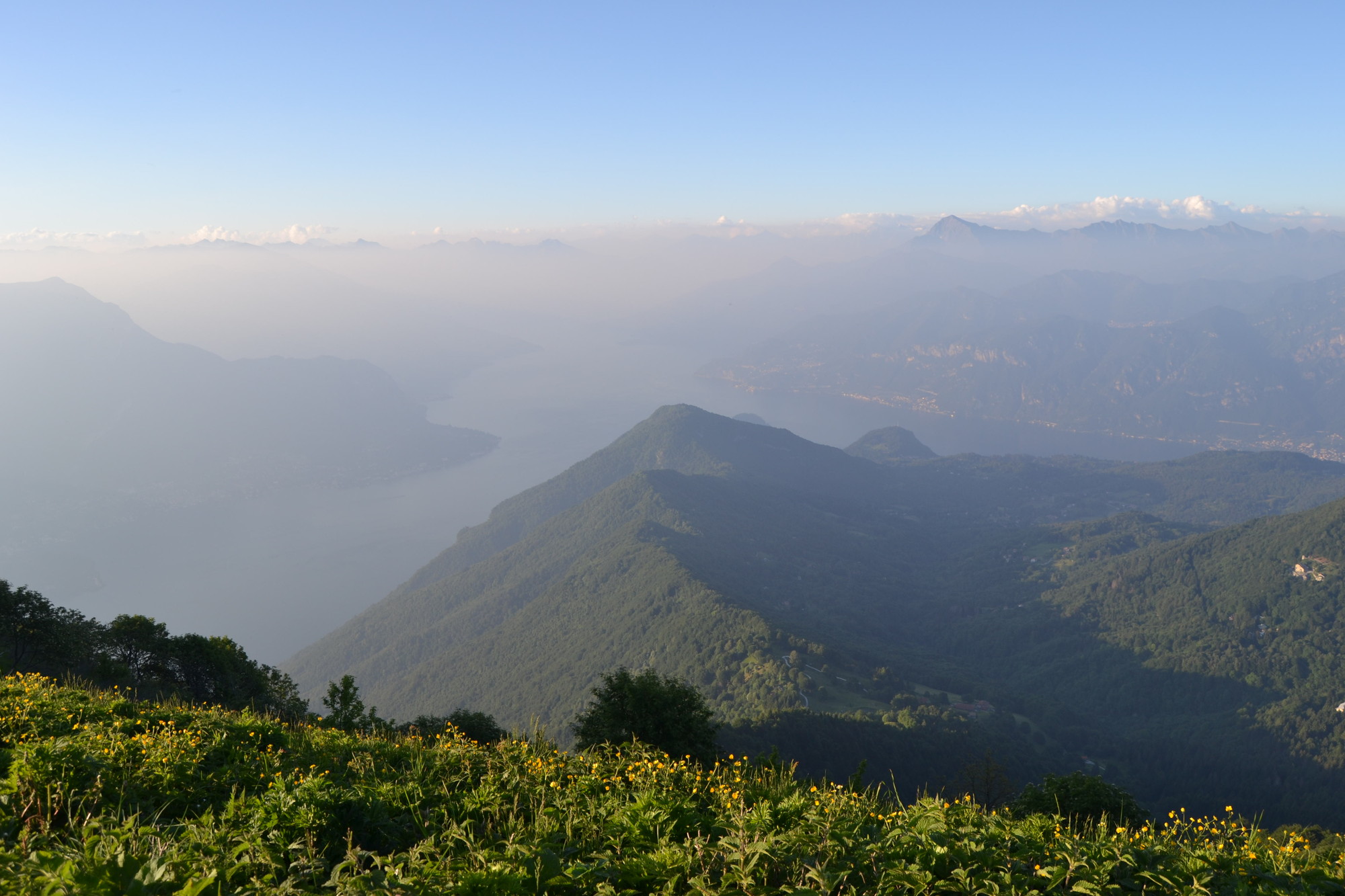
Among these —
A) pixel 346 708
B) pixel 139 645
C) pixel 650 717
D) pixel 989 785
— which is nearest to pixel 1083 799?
pixel 650 717

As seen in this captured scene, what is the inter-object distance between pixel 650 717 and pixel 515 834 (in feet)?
57.3

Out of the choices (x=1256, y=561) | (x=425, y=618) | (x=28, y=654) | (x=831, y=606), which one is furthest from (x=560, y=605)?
(x=1256, y=561)

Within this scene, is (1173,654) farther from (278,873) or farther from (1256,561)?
(278,873)

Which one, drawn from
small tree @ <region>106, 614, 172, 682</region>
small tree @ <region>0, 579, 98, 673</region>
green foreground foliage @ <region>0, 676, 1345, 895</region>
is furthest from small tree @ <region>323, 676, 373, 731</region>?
small tree @ <region>0, 579, 98, 673</region>

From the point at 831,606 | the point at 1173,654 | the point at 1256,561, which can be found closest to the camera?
the point at 1173,654

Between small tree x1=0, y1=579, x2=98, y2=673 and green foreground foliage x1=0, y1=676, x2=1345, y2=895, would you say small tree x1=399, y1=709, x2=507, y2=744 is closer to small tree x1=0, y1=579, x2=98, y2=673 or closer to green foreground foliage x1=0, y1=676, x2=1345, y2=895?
small tree x1=0, y1=579, x2=98, y2=673

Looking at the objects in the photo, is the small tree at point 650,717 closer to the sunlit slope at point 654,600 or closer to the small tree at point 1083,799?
the small tree at point 1083,799

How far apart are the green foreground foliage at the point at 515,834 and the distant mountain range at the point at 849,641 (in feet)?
162

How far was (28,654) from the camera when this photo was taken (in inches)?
1099

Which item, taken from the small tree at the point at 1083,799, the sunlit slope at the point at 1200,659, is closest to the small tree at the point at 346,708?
the small tree at the point at 1083,799

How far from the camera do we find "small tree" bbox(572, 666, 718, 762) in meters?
22.4

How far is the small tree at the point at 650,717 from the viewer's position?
22.4 metres

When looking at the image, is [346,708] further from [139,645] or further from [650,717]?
[139,645]

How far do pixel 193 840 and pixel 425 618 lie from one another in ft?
511
